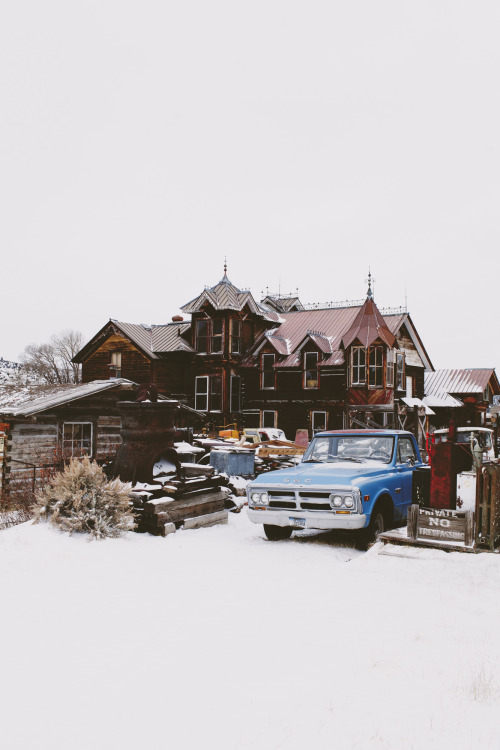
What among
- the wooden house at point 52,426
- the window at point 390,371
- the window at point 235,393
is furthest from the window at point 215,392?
the wooden house at point 52,426

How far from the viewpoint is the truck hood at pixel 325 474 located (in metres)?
9.03

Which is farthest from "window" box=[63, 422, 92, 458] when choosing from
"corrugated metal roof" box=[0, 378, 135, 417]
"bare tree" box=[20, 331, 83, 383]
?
"bare tree" box=[20, 331, 83, 383]

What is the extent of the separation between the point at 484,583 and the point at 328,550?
2440 mm

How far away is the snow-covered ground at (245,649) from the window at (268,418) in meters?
27.4

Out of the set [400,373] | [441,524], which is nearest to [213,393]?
[400,373]

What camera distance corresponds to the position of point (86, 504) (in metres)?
9.11

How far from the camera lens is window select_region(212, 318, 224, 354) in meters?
35.8

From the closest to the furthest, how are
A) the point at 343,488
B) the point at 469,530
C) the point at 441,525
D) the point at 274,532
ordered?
the point at 469,530 < the point at 441,525 < the point at 343,488 < the point at 274,532

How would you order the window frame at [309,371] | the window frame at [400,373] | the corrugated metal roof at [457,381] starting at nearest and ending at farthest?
the window frame at [309,371]
the window frame at [400,373]
the corrugated metal roof at [457,381]

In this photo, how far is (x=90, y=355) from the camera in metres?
38.3

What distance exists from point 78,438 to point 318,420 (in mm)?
17259

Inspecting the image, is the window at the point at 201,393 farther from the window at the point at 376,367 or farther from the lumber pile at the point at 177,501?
the lumber pile at the point at 177,501

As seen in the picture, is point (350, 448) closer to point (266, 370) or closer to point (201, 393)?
point (266, 370)

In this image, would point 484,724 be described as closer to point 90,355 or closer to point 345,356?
point 345,356
